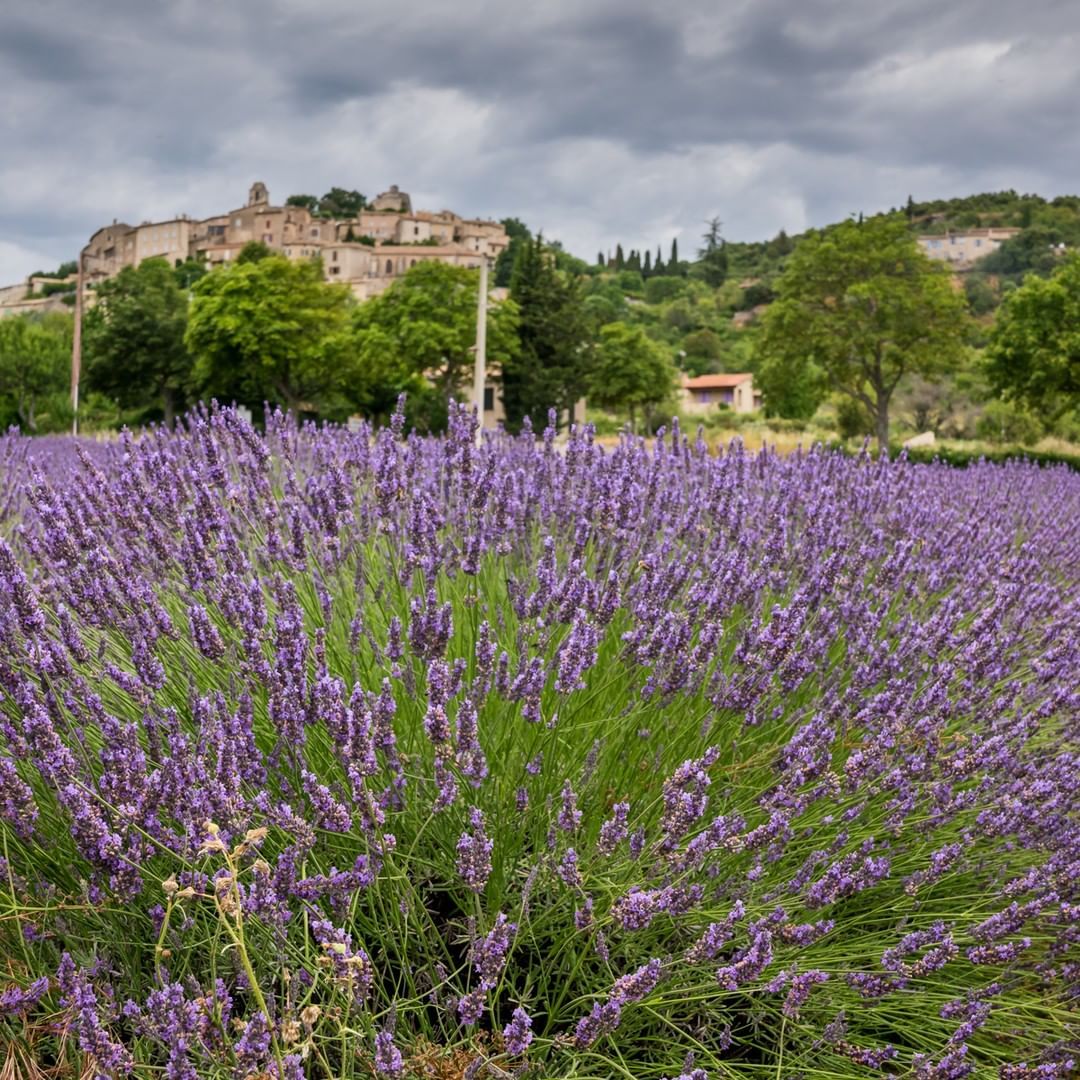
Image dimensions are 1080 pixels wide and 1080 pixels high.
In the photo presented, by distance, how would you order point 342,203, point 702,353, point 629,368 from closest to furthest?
point 629,368 < point 702,353 < point 342,203

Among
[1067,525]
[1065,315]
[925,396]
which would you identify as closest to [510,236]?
[925,396]

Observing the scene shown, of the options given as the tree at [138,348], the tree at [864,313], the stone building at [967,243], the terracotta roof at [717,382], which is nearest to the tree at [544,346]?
the tree at [864,313]

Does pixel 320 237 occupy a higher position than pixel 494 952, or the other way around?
pixel 320 237

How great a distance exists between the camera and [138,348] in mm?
39125

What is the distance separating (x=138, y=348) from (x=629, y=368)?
2124 cm

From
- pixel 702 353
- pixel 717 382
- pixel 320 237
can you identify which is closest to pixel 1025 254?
pixel 702 353

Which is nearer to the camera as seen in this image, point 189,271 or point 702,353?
point 702,353

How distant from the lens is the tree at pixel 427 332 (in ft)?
115

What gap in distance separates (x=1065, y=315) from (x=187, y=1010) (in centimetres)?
2828

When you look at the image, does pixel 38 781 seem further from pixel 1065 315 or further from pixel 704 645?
pixel 1065 315

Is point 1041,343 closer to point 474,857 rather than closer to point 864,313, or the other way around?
point 864,313

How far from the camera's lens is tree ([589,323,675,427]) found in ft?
153

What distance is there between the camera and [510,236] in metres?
129

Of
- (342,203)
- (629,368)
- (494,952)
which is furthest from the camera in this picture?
(342,203)
